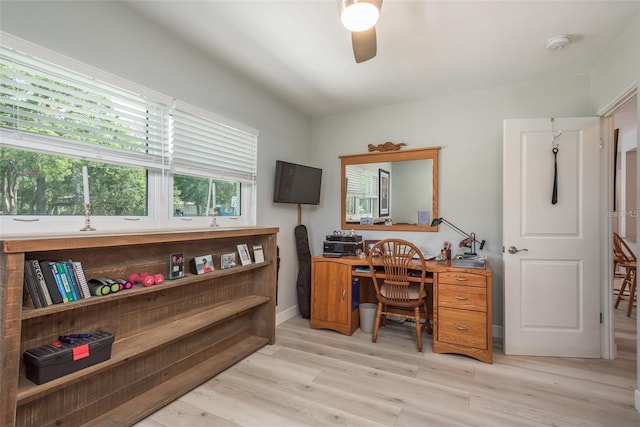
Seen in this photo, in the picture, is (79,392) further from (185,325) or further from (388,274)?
(388,274)

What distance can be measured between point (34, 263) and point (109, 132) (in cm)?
87

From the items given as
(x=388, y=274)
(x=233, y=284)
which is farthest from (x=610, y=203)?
(x=233, y=284)

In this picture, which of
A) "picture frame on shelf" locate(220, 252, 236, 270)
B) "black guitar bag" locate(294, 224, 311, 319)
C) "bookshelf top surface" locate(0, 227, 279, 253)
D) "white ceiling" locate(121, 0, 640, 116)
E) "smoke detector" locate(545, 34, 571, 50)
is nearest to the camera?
"bookshelf top surface" locate(0, 227, 279, 253)

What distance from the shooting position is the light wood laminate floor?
1.77 metres

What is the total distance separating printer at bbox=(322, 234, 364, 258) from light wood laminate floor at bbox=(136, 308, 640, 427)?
3.04ft

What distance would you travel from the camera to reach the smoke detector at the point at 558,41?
2.15 metres

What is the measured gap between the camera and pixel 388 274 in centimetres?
278

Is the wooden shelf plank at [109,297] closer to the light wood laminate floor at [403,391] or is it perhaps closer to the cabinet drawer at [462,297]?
the light wood laminate floor at [403,391]

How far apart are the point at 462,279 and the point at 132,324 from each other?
2486mm

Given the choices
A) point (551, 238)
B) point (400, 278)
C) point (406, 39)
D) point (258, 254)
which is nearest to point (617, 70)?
point (551, 238)

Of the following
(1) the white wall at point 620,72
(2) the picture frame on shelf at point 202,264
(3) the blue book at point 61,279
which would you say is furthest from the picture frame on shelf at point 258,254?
(1) the white wall at point 620,72

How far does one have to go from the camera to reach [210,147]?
8.30 ft

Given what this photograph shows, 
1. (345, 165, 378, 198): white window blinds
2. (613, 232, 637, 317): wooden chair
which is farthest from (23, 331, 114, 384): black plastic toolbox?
(613, 232, 637, 317): wooden chair

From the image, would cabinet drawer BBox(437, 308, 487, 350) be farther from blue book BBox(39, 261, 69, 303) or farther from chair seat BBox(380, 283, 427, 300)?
blue book BBox(39, 261, 69, 303)
